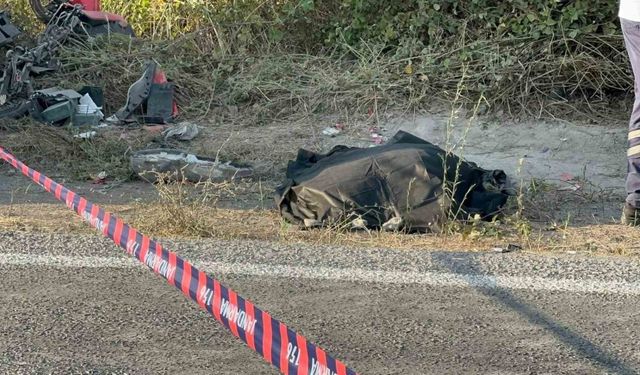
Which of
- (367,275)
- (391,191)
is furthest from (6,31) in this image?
(367,275)

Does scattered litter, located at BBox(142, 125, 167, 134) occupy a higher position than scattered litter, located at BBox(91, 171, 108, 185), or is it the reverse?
scattered litter, located at BBox(142, 125, 167, 134)

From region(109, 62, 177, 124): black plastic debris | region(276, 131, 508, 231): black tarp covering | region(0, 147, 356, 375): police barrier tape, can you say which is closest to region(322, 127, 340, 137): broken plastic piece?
region(109, 62, 177, 124): black plastic debris

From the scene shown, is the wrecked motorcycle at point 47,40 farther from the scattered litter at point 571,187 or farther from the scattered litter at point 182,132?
the scattered litter at point 571,187

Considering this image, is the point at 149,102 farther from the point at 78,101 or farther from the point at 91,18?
the point at 91,18

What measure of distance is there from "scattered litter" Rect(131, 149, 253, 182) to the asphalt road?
1.83m

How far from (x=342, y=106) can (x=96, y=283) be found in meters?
4.43

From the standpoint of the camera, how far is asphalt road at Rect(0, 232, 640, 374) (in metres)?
3.54

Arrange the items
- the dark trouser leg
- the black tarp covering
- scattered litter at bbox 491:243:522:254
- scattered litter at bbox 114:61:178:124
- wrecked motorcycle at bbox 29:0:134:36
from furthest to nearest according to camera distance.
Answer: wrecked motorcycle at bbox 29:0:134:36 < scattered litter at bbox 114:61:178:124 < the dark trouser leg < the black tarp covering < scattered litter at bbox 491:243:522:254

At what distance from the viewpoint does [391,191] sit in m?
5.70

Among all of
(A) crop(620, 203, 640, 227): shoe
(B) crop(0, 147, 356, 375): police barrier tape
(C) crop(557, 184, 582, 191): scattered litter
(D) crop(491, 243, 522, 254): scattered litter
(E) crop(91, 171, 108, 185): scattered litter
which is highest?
(B) crop(0, 147, 356, 375): police barrier tape

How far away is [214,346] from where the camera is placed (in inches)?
143

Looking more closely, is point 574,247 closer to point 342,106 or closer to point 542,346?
point 542,346

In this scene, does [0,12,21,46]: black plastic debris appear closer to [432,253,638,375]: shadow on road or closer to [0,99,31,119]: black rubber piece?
[0,99,31,119]: black rubber piece

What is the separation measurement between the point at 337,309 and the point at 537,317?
85cm
